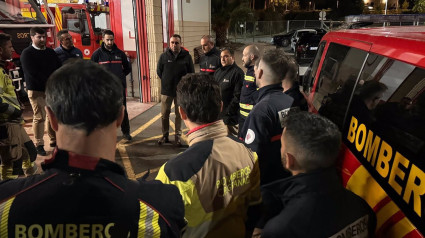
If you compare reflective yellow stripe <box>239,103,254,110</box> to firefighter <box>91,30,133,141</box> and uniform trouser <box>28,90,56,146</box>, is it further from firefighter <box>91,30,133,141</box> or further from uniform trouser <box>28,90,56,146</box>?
uniform trouser <box>28,90,56,146</box>

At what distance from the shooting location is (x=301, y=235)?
4.41ft

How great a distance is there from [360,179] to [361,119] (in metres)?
0.37

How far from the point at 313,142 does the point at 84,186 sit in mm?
999

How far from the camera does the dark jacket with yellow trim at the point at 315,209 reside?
53.2 inches

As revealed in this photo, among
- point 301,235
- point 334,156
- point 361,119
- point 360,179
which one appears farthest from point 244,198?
point 361,119

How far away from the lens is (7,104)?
3.29 m

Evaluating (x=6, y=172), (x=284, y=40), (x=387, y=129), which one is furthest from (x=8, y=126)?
(x=284, y=40)

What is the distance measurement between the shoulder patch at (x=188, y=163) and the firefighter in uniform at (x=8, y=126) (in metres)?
2.68

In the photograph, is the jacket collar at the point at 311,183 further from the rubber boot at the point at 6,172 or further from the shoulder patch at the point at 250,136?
the rubber boot at the point at 6,172

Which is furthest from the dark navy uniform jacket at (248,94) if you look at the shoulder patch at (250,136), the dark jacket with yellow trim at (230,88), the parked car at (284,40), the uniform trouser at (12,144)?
the parked car at (284,40)

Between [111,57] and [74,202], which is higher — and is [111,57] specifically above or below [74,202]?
above

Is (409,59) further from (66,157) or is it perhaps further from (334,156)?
(66,157)

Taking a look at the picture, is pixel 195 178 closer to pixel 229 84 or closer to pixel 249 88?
pixel 249 88

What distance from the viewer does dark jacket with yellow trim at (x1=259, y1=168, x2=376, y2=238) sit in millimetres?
1351
